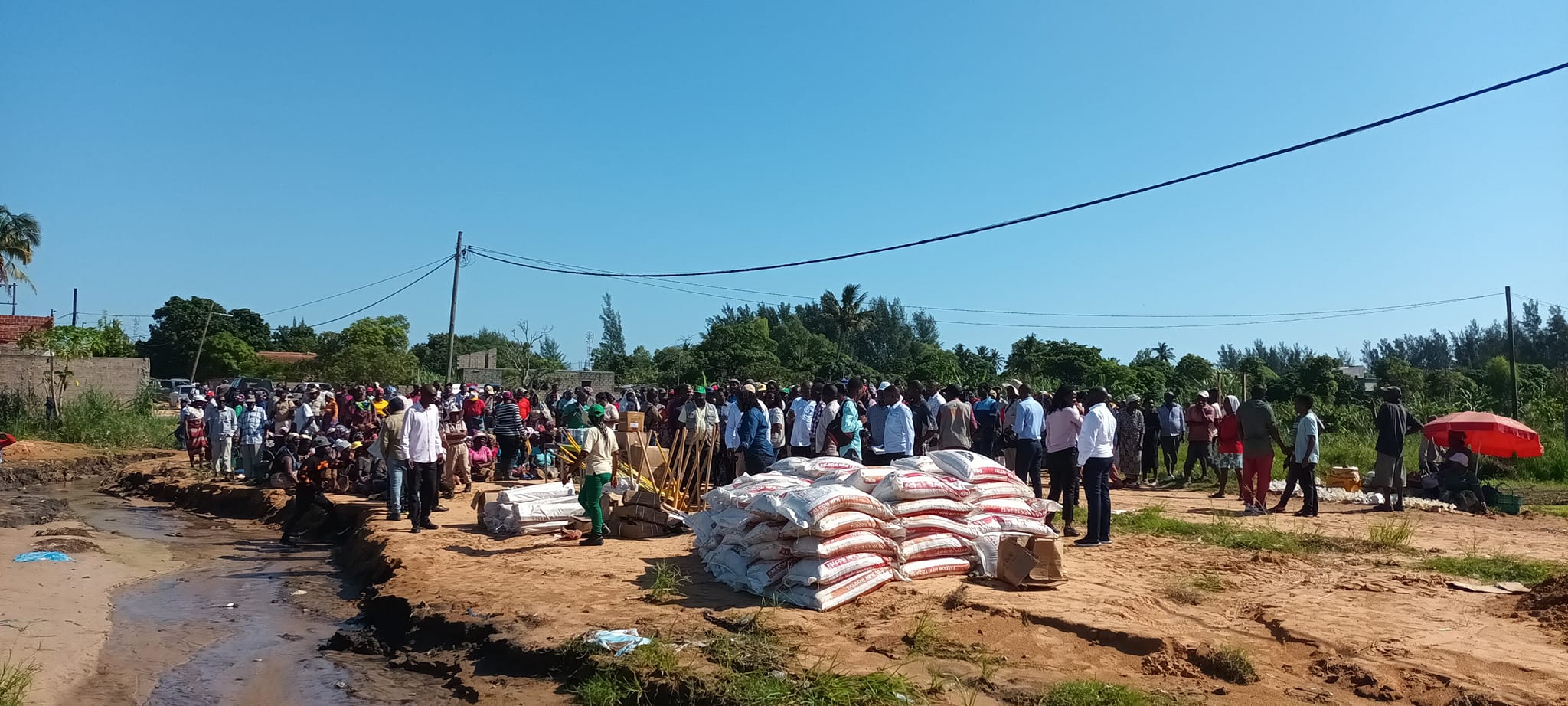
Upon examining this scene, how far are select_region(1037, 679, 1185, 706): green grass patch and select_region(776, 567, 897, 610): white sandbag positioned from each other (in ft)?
6.74

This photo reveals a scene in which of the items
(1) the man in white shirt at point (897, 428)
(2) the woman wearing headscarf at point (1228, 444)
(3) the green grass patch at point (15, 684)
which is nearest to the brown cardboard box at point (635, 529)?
(1) the man in white shirt at point (897, 428)

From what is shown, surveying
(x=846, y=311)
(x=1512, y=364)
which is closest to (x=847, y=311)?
(x=846, y=311)

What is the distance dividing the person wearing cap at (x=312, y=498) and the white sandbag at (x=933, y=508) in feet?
27.3

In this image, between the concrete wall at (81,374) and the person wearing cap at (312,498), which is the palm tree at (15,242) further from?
the person wearing cap at (312,498)

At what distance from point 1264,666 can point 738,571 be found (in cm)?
371

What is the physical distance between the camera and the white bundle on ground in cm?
1082

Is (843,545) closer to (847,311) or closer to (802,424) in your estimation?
(802,424)

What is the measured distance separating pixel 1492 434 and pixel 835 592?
10.9 meters

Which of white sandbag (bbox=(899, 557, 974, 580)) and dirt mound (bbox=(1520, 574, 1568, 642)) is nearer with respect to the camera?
dirt mound (bbox=(1520, 574, 1568, 642))

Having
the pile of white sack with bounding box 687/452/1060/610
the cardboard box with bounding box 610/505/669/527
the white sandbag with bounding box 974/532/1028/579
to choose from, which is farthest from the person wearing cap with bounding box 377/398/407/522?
the white sandbag with bounding box 974/532/1028/579

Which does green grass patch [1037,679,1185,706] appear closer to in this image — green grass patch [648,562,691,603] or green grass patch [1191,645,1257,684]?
green grass patch [1191,645,1257,684]

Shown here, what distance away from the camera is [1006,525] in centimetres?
852

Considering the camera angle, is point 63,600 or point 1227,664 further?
point 63,600

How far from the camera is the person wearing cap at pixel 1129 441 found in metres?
16.2
